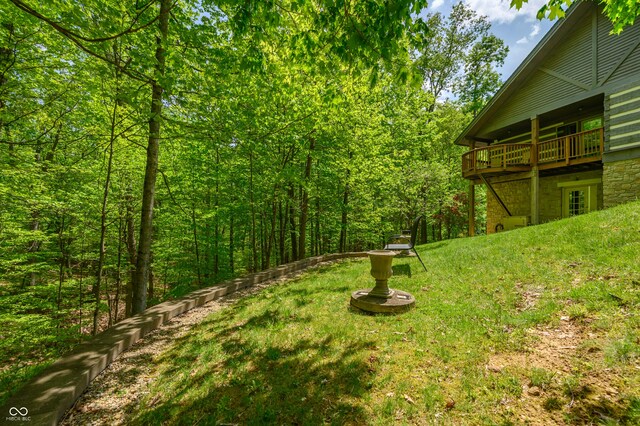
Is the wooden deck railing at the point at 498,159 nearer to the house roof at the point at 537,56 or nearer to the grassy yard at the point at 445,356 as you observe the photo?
the house roof at the point at 537,56

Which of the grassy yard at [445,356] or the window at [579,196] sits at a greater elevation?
the window at [579,196]

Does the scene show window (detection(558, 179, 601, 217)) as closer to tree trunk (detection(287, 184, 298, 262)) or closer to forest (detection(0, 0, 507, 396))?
forest (detection(0, 0, 507, 396))

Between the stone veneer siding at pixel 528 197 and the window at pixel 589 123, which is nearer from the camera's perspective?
the window at pixel 589 123

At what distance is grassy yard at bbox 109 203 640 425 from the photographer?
2.18m

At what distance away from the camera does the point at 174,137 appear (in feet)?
16.7

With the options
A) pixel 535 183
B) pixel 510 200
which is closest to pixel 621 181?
pixel 535 183

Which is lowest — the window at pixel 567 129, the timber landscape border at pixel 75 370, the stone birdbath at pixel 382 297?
the timber landscape border at pixel 75 370

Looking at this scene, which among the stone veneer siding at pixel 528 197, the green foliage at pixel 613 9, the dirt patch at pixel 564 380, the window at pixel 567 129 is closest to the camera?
the dirt patch at pixel 564 380

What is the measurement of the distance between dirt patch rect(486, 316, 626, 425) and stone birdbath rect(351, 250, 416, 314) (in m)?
1.68

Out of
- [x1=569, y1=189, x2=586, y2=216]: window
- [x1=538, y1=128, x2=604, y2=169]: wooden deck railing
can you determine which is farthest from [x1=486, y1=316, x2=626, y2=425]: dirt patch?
[x1=569, y1=189, x2=586, y2=216]: window

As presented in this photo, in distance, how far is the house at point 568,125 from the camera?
26.8 ft

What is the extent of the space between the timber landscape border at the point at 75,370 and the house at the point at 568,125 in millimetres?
13218

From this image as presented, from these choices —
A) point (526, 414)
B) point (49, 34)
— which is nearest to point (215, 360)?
point (526, 414)

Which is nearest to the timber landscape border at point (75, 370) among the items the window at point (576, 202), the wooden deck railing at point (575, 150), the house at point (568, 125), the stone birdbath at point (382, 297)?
the stone birdbath at point (382, 297)
